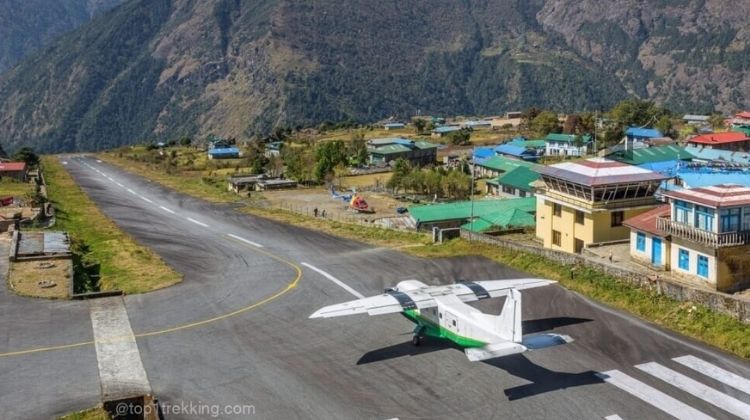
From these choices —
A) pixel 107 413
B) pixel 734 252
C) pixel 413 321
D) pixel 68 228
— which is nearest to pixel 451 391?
pixel 413 321

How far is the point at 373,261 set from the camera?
55.9m

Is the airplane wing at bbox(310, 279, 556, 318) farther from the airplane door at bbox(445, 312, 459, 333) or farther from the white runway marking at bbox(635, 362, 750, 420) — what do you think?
the white runway marking at bbox(635, 362, 750, 420)

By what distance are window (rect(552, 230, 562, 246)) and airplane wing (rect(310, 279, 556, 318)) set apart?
17392 millimetres

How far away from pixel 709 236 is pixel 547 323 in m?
11.2

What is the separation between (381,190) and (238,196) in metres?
23.8

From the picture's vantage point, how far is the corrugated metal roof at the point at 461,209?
76.0 meters

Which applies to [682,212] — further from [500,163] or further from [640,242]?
[500,163]

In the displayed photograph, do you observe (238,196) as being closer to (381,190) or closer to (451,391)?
(381,190)

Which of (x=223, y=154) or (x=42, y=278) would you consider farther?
(x=223, y=154)

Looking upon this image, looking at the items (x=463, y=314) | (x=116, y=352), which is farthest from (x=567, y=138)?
(x=116, y=352)

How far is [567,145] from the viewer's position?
5650 inches

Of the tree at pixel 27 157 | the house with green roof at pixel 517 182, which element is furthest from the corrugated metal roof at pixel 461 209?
the tree at pixel 27 157

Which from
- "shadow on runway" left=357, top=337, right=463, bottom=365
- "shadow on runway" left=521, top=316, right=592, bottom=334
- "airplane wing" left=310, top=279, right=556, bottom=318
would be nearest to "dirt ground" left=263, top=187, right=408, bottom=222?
"airplane wing" left=310, top=279, right=556, bottom=318

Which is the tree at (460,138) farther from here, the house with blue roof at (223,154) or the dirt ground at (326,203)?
the dirt ground at (326,203)
